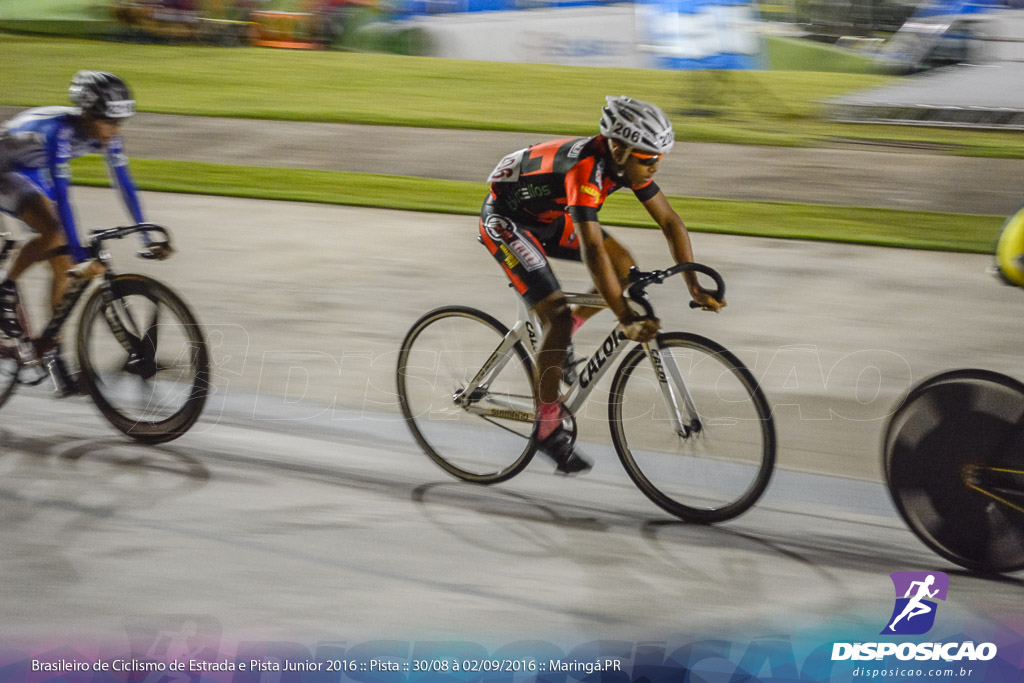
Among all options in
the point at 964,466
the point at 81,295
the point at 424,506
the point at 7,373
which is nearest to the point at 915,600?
the point at 964,466

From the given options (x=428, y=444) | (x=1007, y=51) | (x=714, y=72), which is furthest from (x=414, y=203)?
(x=1007, y=51)

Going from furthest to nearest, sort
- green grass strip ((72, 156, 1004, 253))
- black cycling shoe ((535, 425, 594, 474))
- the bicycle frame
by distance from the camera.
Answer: green grass strip ((72, 156, 1004, 253)) < the bicycle frame < black cycling shoe ((535, 425, 594, 474))

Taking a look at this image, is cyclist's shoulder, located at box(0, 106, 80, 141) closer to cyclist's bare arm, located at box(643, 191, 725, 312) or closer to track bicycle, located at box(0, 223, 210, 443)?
track bicycle, located at box(0, 223, 210, 443)

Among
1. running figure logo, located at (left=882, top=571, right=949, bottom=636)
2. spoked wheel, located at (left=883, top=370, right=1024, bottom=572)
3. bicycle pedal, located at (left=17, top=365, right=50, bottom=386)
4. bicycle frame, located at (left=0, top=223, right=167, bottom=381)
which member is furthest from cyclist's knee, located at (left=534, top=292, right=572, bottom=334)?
bicycle pedal, located at (left=17, top=365, right=50, bottom=386)

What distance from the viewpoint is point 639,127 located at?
11.4ft

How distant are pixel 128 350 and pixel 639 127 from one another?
2.41 m

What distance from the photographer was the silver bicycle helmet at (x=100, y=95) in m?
4.12

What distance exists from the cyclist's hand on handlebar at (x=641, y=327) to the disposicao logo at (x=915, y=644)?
1168 millimetres

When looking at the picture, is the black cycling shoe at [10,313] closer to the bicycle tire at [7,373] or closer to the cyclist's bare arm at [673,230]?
the bicycle tire at [7,373]

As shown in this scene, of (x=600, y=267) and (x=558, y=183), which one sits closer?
(x=600, y=267)

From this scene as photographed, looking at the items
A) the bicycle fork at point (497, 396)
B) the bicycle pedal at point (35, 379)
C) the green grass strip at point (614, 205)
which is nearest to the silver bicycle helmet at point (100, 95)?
the bicycle pedal at point (35, 379)

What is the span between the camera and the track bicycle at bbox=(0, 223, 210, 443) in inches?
167

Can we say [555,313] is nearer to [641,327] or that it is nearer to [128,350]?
[641,327]

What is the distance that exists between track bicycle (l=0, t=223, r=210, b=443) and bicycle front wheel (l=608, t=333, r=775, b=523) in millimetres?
1823
